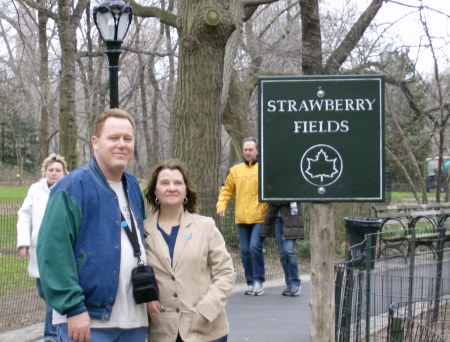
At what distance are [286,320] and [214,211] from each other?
2.98 meters

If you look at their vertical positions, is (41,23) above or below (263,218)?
above

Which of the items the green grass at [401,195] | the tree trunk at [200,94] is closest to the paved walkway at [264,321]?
the tree trunk at [200,94]

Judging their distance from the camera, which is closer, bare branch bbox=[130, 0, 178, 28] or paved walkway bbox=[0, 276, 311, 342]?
paved walkway bbox=[0, 276, 311, 342]

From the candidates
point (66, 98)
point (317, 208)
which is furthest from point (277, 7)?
point (317, 208)

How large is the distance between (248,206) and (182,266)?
17.6 feet

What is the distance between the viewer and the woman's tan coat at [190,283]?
→ 4.34 m

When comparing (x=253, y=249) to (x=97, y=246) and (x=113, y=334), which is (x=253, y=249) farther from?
(x=97, y=246)

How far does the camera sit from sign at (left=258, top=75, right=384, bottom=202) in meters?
4.61

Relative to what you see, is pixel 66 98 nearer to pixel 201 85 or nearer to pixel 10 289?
pixel 201 85

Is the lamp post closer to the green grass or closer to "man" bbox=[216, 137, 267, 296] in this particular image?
"man" bbox=[216, 137, 267, 296]

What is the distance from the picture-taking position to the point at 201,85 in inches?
469

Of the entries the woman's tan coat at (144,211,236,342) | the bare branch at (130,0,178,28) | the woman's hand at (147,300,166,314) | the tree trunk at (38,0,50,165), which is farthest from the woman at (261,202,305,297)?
the tree trunk at (38,0,50,165)

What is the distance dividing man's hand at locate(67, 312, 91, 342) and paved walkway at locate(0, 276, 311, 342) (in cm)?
400

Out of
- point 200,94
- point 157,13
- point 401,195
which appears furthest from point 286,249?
point 401,195
